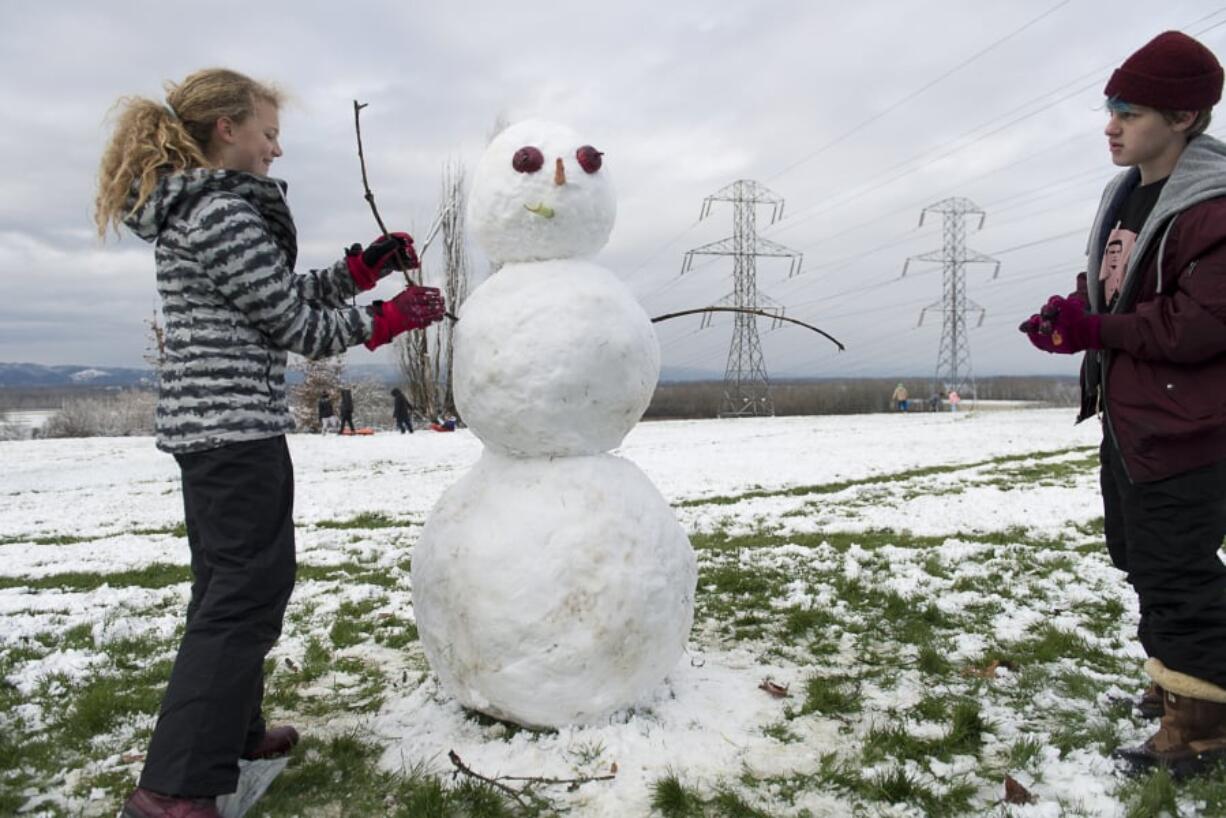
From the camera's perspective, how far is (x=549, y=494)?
2969 millimetres

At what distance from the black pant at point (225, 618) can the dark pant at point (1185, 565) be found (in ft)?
8.88

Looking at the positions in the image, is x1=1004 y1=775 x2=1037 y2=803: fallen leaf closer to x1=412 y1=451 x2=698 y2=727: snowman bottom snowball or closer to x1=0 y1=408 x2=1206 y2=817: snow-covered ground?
x1=0 y1=408 x2=1206 y2=817: snow-covered ground

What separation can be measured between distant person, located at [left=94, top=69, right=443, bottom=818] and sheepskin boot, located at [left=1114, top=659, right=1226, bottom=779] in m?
2.77

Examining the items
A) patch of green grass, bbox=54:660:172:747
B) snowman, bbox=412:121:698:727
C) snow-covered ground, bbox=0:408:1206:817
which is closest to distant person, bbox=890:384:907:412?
snow-covered ground, bbox=0:408:1206:817

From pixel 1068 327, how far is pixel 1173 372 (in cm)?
32

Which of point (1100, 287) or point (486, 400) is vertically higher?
point (1100, 287)

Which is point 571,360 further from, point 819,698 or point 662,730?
point 819,698

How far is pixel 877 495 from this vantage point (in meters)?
9.53

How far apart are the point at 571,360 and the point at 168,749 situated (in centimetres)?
171

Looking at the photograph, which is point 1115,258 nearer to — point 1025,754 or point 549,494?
point 1025,754

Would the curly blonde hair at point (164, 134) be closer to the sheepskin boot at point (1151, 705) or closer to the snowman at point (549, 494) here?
the snowman at point (549, 494)

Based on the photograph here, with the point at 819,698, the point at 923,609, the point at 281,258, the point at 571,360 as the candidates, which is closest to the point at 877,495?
the point at 923,609

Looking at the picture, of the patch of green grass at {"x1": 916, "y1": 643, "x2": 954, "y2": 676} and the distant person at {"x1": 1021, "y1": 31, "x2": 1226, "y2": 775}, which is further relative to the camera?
the patch of green grass at {"x1": 916, "y1": 643, "x2": 954, "y2": 676}

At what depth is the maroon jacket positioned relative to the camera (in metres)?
2.31
